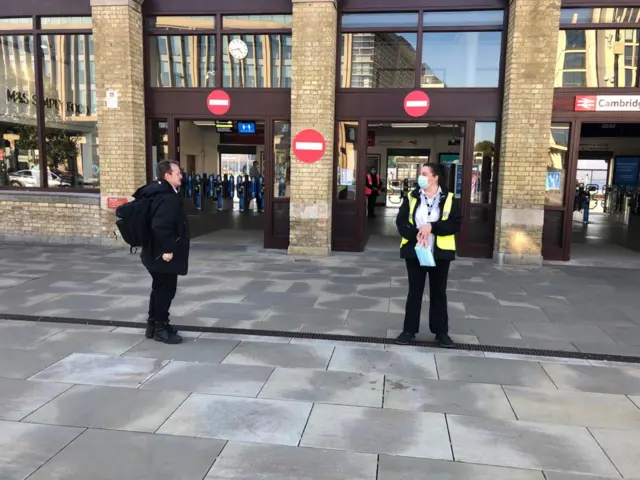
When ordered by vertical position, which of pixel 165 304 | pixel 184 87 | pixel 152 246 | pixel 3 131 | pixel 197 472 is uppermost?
pixel 184 87

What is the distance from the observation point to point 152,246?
464 centimetres

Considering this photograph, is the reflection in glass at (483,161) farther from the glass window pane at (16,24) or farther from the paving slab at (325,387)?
the glass window pane at (16,24)

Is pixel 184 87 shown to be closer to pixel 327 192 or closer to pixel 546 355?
pixel 327 192

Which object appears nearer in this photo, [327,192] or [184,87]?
[327,192]

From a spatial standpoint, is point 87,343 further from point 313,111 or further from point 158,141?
point 158,141

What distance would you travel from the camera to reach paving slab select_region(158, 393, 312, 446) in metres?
3.23

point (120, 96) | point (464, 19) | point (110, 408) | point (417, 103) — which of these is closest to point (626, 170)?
point (464, 19)

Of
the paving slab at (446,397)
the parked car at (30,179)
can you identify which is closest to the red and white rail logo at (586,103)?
the paving slab at (446,397)

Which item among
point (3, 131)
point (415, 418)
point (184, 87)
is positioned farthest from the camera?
point (3, 131)

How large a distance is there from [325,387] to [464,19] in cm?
779

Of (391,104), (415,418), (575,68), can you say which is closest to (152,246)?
(415,418)

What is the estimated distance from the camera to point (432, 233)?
15.1ft

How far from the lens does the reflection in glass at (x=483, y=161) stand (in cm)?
948

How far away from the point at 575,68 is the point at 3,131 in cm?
1146
